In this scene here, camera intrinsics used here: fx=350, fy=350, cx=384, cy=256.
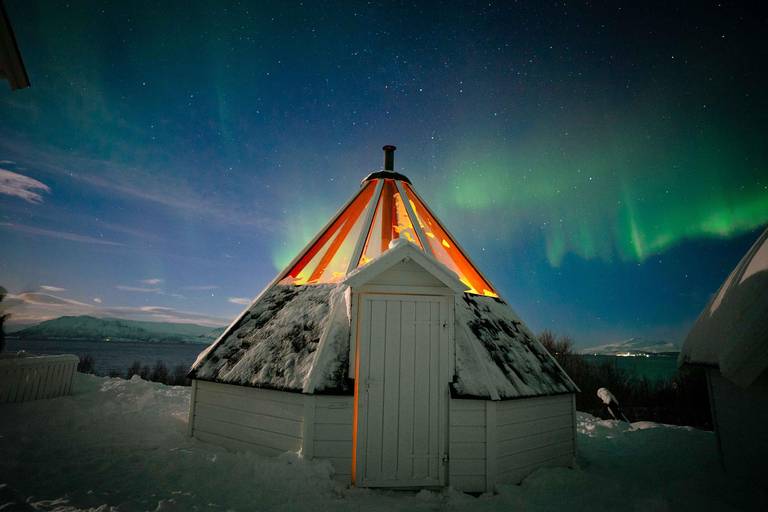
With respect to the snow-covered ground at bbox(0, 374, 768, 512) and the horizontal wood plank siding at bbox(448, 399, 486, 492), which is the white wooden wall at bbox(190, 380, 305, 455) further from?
the horizontal wood plank siding at bbox(448, 399, 486, 492)

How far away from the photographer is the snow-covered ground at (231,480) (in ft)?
11.7

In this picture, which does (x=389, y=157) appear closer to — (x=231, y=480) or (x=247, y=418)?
(x=247, y=418)

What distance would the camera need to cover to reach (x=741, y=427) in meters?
4.85

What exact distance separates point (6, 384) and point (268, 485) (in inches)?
285

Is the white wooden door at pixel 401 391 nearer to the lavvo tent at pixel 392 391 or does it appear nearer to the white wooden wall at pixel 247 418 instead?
the lavvo tent at pixel 392 391

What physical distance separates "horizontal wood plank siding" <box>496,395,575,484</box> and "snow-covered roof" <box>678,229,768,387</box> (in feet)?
6.98

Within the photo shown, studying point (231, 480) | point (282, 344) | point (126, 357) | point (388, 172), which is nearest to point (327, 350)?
point (282, 344)

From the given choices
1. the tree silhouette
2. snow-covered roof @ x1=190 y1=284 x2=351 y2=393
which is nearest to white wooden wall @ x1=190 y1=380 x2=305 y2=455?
snow-covered roof @ x1=190 y1=284 x2=351 y2=393

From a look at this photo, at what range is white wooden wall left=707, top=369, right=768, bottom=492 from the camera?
14.7 feet

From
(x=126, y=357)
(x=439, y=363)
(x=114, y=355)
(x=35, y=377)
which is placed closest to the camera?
(x=439, y=363)

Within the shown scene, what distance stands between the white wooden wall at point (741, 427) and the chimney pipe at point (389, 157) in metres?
6.75

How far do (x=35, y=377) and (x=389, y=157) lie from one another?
363 inches

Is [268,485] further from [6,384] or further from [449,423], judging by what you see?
[6,384]

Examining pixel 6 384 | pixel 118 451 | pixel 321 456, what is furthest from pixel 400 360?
pixel 6 384
